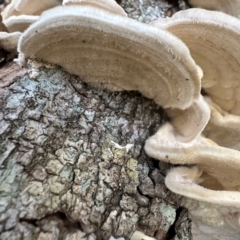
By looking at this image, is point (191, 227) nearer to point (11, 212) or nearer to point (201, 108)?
point (201, 108)

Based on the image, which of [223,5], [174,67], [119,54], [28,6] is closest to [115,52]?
[119,54]

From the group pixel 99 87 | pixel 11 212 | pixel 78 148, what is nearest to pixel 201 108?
pixel 99 87

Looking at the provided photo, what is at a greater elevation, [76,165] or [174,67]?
[174,67]

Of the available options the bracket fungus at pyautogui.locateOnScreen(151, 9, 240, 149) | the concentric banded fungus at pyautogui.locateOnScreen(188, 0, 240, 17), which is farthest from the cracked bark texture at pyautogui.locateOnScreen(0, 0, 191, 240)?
the concentric banded fungus at pyautogui.locateOnScreen(188, 0, 240, 17)

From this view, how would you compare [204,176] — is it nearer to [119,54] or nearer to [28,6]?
[119,54]

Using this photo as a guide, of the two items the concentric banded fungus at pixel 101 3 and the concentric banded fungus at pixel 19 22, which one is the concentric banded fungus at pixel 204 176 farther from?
the concentric banded fungus at pixel 19 22

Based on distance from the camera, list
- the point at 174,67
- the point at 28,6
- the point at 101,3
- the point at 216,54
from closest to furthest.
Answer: the point at 174,67, the point at 101,3, the point at 216,54, the point at 28,6

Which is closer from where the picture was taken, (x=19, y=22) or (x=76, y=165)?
(x=76, y=165)

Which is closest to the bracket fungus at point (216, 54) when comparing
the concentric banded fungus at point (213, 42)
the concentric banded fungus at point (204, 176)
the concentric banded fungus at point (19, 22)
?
the concentric banded fungus at point (213, 42)
